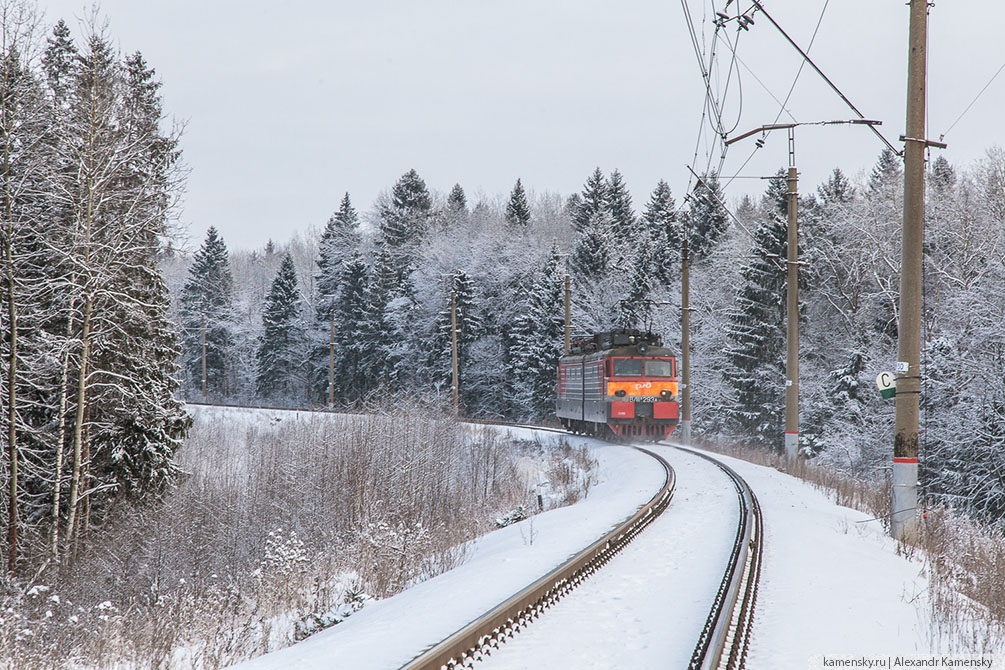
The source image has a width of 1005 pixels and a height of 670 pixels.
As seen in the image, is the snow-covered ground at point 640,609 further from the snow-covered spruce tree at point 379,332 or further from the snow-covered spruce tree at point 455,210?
the snow-covered spruce tree at point 455,210

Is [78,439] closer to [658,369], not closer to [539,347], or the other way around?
[658,369]

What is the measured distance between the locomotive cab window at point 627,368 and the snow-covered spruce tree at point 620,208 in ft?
109

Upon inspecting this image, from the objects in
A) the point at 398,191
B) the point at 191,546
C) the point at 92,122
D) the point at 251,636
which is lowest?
the point at 191,546

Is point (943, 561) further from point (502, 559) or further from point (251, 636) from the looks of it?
point (251, 636)

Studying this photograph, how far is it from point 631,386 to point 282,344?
156ft

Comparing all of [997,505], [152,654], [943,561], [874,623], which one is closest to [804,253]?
[997,505]

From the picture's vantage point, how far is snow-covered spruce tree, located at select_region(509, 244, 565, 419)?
47469mm

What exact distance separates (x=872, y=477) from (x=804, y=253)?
15.6m

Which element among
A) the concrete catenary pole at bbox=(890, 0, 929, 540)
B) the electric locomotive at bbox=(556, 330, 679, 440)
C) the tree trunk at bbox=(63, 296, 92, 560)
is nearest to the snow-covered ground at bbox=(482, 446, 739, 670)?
the concrete catenary pole at bbox=(890, 0, 929, 540)

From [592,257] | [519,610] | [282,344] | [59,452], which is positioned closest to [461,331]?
[592,257]

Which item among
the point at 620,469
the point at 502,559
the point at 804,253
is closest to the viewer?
the point at 502,559

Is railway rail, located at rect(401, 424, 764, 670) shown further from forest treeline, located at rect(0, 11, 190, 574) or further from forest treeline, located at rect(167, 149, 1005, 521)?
forest treeline, located at rect(0, 11, 190, 574)

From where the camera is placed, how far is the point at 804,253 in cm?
3800

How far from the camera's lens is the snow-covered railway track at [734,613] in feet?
17.3
